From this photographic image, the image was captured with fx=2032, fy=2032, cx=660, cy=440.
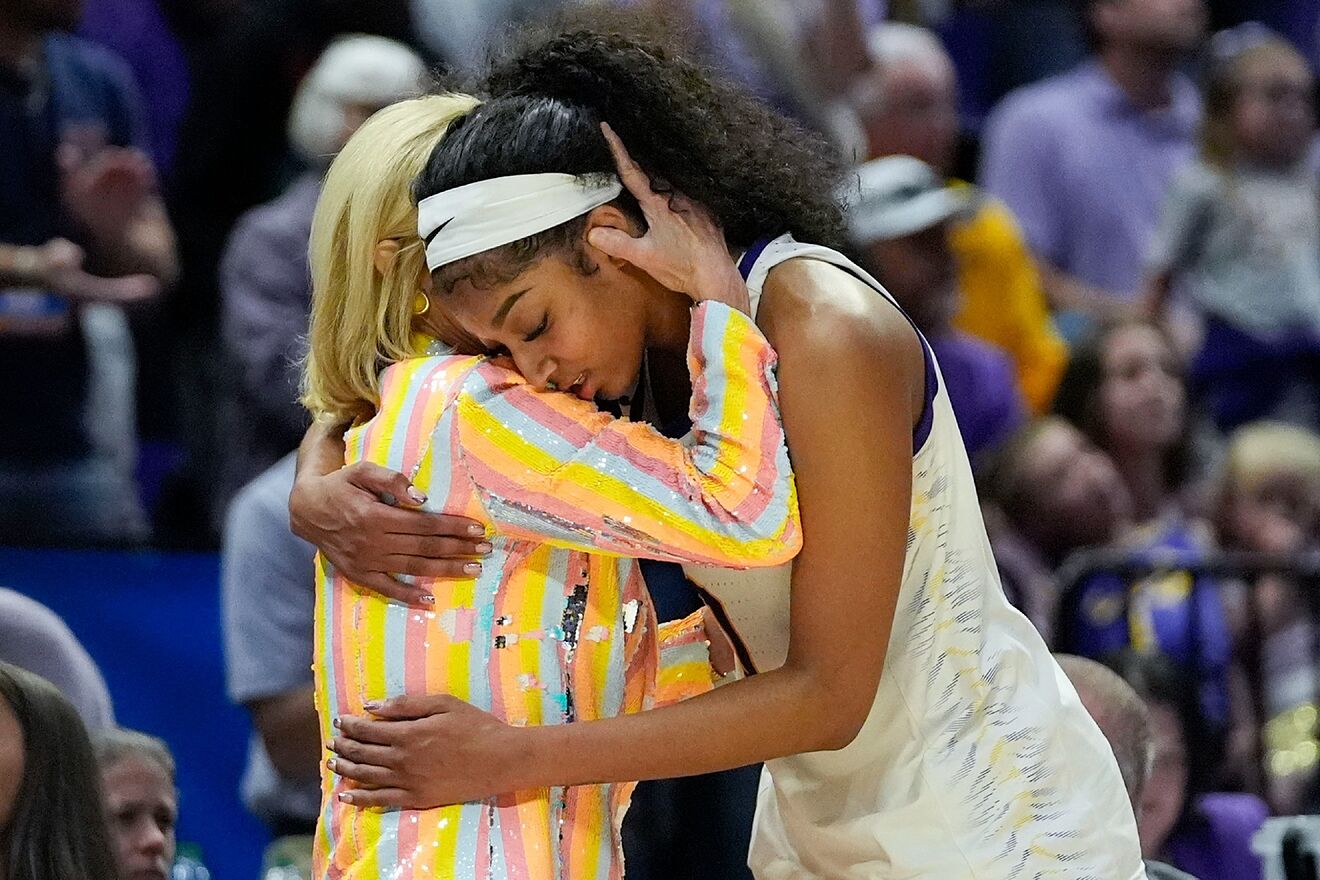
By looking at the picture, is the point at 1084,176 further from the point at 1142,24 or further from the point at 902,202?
the point at 902,202

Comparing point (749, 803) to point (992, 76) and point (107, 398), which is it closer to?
point (107, 398)

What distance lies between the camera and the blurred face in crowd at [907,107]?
5.66 m

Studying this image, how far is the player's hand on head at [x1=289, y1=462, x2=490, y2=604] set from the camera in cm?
202

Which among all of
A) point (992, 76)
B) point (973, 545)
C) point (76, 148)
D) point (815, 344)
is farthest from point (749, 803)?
point (992, 76)

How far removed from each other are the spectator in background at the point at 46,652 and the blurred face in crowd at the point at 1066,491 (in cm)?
240

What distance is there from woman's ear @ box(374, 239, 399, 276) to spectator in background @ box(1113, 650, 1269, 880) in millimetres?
1984

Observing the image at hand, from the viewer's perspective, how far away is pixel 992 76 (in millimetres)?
6477

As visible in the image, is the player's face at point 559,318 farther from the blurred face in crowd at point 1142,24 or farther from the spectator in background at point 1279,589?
the blurred face in crowd at point 1142,24

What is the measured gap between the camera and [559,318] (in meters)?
2.08

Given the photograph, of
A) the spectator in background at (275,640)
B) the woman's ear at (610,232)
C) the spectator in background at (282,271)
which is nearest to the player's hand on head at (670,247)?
the woman's ear at (610,232)

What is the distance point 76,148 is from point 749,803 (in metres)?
2.22

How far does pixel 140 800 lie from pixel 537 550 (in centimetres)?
127

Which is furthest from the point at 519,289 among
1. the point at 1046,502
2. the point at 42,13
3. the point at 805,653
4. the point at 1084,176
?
the point at 1084,176

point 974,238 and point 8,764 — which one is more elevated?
point 8,764
